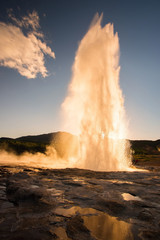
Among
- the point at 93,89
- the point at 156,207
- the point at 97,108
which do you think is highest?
the point at 93,89

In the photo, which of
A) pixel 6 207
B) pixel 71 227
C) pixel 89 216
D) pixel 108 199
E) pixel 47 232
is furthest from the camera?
pixel 108 199

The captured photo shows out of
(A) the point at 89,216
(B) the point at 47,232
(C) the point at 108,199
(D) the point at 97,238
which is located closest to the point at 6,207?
(B) the point at 47,232

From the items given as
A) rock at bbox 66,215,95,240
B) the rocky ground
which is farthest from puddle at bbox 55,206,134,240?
rock at bbox 66,215,95,240

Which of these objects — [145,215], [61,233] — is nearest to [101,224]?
[61,233]

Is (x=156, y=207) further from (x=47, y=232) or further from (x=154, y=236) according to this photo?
(x=47, y=232)

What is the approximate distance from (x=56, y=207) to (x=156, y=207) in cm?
360

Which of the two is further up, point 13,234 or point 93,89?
point 93,89

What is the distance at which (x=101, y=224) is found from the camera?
368 centimetres

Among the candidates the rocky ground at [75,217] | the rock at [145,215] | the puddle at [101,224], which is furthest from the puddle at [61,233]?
the rock at [145,215]

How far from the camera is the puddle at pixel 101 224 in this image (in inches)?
125

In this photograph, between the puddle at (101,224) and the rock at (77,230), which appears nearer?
the rock at (77,230)

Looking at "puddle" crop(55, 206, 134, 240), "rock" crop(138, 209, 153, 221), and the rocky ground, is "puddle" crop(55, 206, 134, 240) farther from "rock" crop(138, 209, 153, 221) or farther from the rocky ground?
"rock" crop(138, 209, 153, 221)

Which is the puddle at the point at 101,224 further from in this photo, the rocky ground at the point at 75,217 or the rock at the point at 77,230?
the rock at the point at 77,230

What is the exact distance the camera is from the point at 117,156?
20.0 meters
